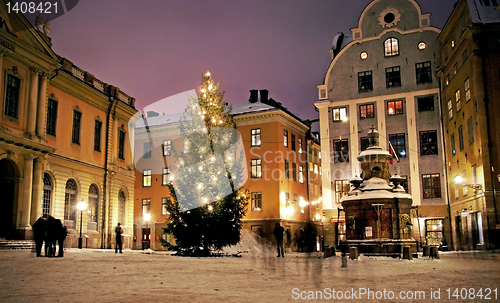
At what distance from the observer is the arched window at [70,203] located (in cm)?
3572

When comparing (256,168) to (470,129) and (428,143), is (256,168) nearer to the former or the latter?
(428,143)

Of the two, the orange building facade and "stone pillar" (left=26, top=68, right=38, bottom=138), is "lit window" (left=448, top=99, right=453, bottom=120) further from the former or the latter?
"stone pillar" (left=26, top=68, right=38, bottom=138)

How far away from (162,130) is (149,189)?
7237mm

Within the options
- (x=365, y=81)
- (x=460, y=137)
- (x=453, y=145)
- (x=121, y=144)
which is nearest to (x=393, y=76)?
(x=365, y=81)

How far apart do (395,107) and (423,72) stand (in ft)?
12.5

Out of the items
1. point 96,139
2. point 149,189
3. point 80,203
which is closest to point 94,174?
point 96,139

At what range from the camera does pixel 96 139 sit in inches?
1576

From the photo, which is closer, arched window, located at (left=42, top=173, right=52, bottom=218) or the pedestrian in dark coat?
the pedestrian in dark coat

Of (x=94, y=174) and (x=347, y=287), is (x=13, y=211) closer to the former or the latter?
(x=94, y=174)

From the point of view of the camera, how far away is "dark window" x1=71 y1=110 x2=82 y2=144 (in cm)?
3712

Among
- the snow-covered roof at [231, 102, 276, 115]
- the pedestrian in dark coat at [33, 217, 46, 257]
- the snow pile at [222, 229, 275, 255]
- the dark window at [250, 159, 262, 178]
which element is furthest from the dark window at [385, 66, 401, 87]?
the pedestrian in dark coat at [33, 217, 46, 257]

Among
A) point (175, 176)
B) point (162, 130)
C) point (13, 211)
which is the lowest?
point (13, 211)

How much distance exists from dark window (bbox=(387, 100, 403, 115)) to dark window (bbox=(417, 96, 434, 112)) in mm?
1521

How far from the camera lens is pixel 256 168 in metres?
51.7
